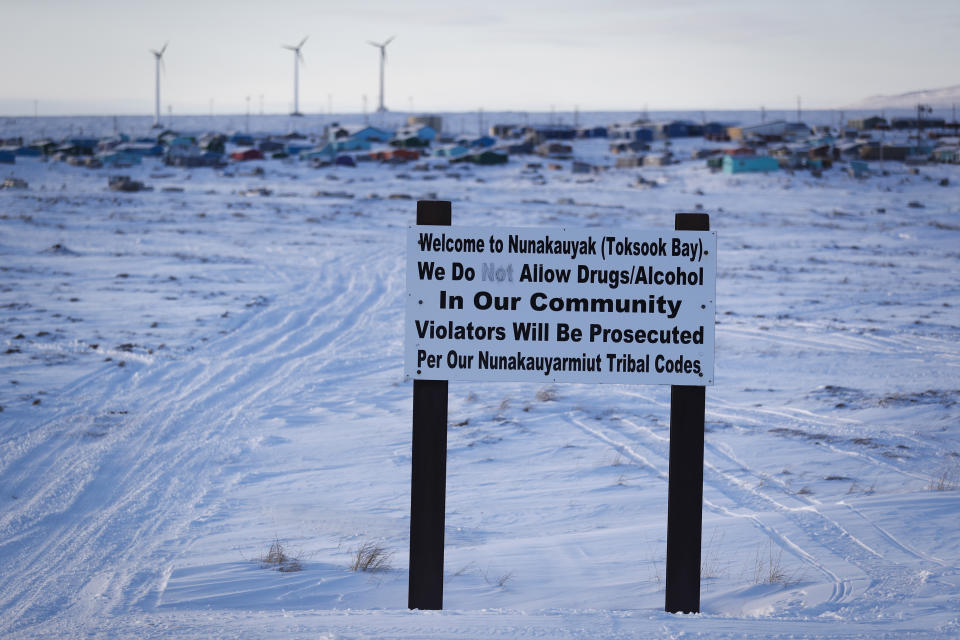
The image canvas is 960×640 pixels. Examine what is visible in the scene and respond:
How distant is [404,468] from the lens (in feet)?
28.9

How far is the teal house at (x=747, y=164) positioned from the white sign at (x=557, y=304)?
61.5 meters

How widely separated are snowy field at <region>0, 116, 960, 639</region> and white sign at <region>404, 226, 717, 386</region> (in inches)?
51.5

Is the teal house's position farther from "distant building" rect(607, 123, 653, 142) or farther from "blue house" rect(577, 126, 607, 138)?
"blue house" rect(577, 126, 607, 138)

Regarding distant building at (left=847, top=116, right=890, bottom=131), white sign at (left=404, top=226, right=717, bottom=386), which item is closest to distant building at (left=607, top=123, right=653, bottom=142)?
distant building at (left=847, top=116, right=890, bottom=131)

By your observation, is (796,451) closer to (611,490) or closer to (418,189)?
(611,490)

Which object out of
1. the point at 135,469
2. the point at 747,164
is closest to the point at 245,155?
the point at 747,164

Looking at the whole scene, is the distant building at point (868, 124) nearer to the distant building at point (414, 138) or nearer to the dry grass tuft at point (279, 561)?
the distant building at point (414, 138)

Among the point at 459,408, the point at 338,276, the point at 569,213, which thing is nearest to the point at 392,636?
the point at 459,408

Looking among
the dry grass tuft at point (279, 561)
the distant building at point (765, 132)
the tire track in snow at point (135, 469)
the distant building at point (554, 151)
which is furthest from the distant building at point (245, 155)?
the dry grass tuft at point (279, 561)

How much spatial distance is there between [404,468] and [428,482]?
412 centimetres

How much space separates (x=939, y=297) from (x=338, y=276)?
14.1m

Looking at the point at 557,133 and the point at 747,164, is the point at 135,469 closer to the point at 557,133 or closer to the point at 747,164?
the point at 747,164

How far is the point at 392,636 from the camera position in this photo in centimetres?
411

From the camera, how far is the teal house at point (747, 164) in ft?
206
